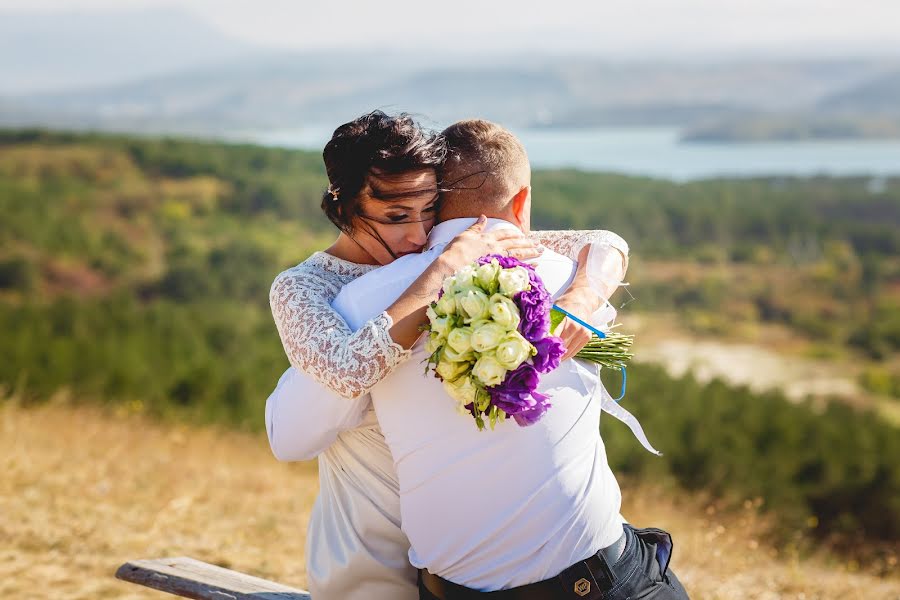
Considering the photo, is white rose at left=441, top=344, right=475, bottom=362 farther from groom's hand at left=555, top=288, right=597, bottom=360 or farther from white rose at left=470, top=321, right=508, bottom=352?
groom's hand at left=555, top=288, right=597, bottom=360

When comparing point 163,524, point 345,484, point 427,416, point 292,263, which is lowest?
point 292,263

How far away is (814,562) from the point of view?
8.00 m

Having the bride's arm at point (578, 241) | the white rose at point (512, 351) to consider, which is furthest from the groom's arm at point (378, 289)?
the bride's arm at point (578, 241)

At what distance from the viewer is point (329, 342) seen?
209 centimetres

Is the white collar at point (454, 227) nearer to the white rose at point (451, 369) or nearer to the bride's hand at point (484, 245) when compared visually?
the bride's hand at point (484, 245)

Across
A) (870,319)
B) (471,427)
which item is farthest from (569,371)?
(870,319)

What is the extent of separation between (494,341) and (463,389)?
0.40 ft

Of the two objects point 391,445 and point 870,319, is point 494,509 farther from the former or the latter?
point 870,319

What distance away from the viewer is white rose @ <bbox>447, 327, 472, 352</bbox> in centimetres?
191

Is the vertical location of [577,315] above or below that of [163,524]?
Answer: above

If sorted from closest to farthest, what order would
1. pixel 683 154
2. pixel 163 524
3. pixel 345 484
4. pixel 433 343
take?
pixel 433 343 → pixel 345 484 → pixel 163 524 → pixel 683 154

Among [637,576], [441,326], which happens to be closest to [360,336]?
[441,326]

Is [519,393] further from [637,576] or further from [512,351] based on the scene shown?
[637,576]

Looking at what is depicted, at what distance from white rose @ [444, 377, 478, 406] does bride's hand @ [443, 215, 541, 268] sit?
0.33m
